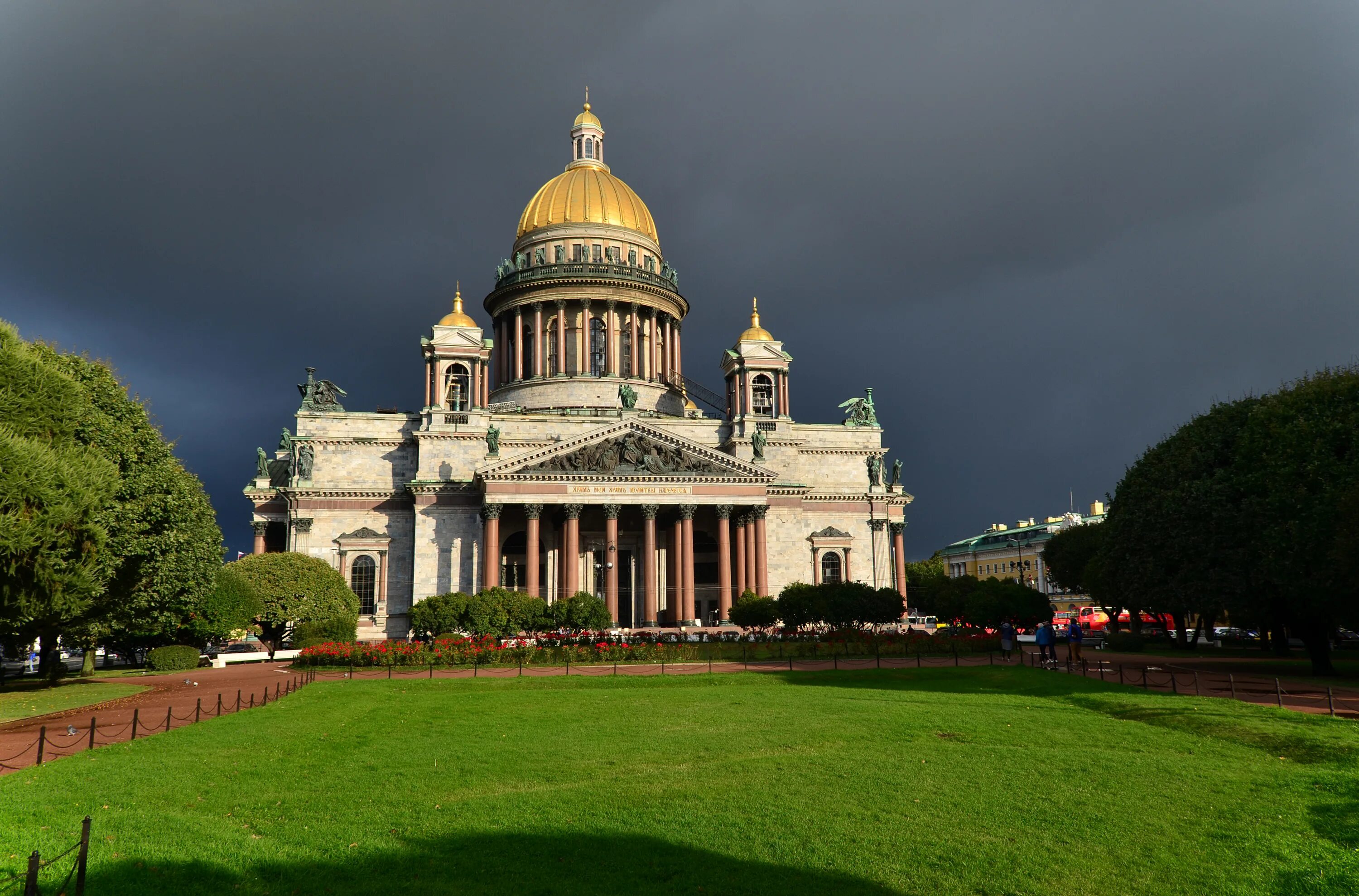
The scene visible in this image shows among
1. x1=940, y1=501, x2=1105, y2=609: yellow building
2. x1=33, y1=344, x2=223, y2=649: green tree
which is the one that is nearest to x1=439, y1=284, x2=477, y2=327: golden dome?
x1=33, y1=344, x2=223, y2=649: green tree

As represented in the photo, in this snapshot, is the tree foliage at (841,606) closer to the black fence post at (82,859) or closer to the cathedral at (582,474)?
the cathedral at (582,474)

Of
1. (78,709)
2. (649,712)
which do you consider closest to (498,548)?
(78,709)

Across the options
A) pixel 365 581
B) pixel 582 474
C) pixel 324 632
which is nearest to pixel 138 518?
pixel 324 632

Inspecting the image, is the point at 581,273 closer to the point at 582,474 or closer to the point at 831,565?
the point at 582,474

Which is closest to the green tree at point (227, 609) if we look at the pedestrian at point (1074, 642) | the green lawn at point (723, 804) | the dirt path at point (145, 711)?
the dirt path at point (145, 711)

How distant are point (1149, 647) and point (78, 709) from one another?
54551 millimetres

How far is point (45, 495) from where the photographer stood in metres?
23.9

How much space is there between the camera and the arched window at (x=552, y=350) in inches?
2992

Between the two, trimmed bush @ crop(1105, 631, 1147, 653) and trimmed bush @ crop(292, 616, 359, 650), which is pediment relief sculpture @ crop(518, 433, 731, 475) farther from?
trimmed bush @ crop(1105, 631, 1147, 653)

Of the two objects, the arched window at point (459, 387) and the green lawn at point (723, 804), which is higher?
the arched window at point (459, 387)

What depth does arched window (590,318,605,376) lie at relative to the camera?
7650 cm

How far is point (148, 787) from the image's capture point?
574 inches

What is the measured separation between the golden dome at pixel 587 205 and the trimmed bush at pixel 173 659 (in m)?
48.2

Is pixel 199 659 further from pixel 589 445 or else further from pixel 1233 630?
pixel 1233 630
